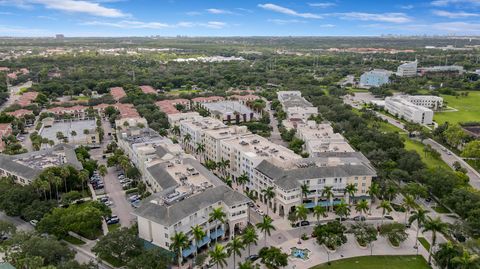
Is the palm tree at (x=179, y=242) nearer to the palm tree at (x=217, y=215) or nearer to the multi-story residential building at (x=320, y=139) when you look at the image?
the palm tree at (x=217, y=215)

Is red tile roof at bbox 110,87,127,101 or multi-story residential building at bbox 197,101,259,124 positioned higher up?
red tile roof at bbox 110,87,127,101

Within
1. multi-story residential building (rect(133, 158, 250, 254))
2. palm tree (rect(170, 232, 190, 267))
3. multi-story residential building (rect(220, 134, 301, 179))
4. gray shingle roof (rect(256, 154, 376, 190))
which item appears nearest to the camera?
palm tree (rect(170, 232, 190, 267))

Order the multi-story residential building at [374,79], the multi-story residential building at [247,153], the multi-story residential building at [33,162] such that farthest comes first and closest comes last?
the multi-story residential building at [374,79], the multi-story residential building at [247,153], the multi-story residential building at [33,162]

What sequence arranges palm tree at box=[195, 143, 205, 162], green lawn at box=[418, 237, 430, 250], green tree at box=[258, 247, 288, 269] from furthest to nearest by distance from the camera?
palm tree at box=[195, 143, 205, 162]
green lawn at box=[418, 237, 430, 250]
green tree at box=[258, 247, 288, 269]

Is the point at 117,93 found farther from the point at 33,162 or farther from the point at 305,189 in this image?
the point at 305,189

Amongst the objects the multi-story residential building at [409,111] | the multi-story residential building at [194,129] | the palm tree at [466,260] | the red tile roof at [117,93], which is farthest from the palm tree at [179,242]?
the red tile roof at [117,93]

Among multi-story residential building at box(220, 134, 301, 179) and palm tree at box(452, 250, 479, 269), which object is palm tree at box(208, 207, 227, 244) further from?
palm tree at box(452, 250, 479, 269)

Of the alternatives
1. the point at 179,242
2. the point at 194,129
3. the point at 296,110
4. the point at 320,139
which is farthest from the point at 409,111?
the point at 179,242

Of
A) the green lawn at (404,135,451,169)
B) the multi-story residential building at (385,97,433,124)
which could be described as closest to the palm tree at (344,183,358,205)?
the green lawn at (404,135,451,169)
